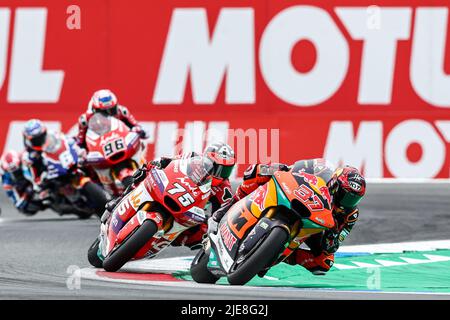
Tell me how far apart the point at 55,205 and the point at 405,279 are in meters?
6.60

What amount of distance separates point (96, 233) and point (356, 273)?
14.1 feet

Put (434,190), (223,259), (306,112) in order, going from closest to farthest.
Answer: (223,259)
(434,190)
(306,112)

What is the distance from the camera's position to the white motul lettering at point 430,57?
18125 millimetres

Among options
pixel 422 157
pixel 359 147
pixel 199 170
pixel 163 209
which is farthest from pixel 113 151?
pixel 422 157

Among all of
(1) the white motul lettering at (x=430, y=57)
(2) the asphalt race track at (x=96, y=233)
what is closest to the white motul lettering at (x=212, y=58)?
(1) the white motul lettering at (x=430, y=57)

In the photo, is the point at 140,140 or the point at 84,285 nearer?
the point at 84,285

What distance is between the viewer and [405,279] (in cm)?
941

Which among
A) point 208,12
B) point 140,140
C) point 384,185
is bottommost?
point 384,185

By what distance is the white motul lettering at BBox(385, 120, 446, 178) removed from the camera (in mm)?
17797

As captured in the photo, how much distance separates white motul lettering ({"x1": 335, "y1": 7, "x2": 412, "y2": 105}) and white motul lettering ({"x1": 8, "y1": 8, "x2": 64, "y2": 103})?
14.9 ft

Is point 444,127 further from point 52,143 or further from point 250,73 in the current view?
point 52,143

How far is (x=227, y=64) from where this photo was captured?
1831 centimetres
